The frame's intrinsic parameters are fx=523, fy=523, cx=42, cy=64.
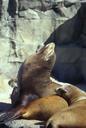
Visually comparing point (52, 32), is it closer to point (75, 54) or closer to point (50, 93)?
point (75, 54)

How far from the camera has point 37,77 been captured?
6.47 m

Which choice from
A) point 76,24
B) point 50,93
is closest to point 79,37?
point 76,24

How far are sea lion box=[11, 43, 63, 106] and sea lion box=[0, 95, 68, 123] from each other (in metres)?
0.53

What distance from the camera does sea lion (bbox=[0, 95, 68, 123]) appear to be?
18.5 ft

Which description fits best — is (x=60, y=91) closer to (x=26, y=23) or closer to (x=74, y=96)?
(x=74, y=96)

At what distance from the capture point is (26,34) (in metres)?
12.1

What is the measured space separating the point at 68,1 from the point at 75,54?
1328 mm

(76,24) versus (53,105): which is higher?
(53,105)

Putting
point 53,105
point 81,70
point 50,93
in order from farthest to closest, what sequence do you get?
point 81,70 → point 50,93 → point 53,105

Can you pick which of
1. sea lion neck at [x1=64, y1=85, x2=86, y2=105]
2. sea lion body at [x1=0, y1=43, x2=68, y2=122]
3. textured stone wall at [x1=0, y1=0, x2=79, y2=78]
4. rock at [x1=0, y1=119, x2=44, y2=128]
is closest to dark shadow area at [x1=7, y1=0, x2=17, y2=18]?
textured stone wall at [x1=0, y1=0, x2=79, y2=78]

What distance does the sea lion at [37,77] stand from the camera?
6.37 meters

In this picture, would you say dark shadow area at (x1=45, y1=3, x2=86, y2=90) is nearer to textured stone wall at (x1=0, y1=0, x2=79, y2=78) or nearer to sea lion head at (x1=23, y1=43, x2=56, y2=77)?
textured stone wall at (x1=0, y1=0, x2=79, y2=78)

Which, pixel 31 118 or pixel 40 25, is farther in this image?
pixel 40 25

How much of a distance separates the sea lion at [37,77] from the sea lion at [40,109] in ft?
1.73
